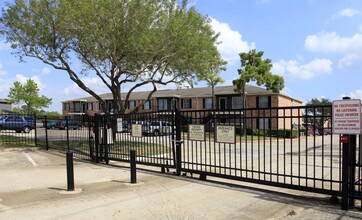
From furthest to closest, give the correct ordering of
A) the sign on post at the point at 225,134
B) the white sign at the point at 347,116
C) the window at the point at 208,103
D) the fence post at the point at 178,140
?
the window at the point at 208,103 < the fence post at the point at 178,140 < the sign on post at the point at 225,134 < the white sign at the point at 347,116

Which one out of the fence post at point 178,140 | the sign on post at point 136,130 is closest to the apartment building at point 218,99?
the sign on post at point 136,130

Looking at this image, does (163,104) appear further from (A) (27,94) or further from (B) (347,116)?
(B) (347,116)

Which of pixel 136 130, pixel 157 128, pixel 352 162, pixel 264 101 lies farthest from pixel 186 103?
pixel 352 162

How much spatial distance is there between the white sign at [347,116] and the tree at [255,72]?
3379 centimetres

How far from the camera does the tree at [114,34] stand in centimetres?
1619

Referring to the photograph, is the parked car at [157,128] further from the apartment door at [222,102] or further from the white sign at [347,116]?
the apartment door at [222,102]

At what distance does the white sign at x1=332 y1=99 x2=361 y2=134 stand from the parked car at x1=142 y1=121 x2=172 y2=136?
Answer: 498cm

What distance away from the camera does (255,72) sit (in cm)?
3944

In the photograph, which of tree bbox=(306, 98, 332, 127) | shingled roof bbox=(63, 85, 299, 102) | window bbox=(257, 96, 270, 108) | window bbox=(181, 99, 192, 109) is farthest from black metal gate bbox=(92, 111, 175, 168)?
window bbox=(181, 99, 192, 109)

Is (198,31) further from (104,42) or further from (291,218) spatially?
(291,218)

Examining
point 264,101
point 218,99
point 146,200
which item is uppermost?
point 218,99

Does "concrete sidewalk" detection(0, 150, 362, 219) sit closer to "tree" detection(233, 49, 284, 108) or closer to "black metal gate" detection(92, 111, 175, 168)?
"black metal gate" detection(92, 111, 175, 168)

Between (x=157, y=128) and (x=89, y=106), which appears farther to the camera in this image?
(x=89, y=106)

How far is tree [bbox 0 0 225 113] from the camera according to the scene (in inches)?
637
